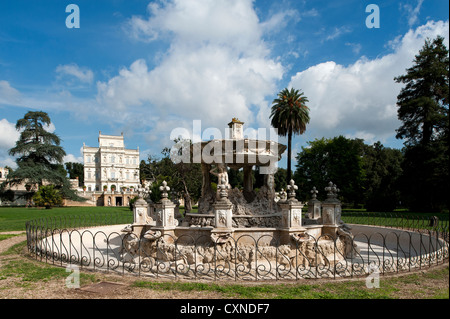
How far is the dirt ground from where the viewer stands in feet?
19.2

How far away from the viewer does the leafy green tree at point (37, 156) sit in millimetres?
44250

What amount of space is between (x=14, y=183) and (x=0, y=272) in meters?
44.9

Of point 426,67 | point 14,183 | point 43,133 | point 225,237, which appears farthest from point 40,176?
point 426,67

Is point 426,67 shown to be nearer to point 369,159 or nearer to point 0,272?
point 369,159

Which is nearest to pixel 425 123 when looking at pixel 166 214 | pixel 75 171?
pixel 166 214

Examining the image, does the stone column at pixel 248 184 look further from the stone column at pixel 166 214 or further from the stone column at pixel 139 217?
the stone column at pixel 139 217

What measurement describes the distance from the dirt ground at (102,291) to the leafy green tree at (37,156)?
43.7 metres

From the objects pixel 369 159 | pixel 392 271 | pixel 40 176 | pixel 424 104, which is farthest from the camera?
pixel 369 159

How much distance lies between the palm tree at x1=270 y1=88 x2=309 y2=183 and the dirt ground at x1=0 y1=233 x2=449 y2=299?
24.2m

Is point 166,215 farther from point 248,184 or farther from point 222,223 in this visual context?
point 248,184

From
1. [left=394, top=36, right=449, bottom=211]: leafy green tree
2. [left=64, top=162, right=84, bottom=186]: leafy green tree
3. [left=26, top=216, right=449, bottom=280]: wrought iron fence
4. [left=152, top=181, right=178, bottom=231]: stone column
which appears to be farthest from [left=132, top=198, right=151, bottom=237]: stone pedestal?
[left=64, top=162, right=84, bottom=186]: leafy green tree

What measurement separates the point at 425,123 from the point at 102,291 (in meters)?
32.4

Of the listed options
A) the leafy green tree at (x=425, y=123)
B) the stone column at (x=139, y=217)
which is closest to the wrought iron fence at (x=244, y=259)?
the stone column at (x=139, y=217)

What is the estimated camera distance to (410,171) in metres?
29.5
